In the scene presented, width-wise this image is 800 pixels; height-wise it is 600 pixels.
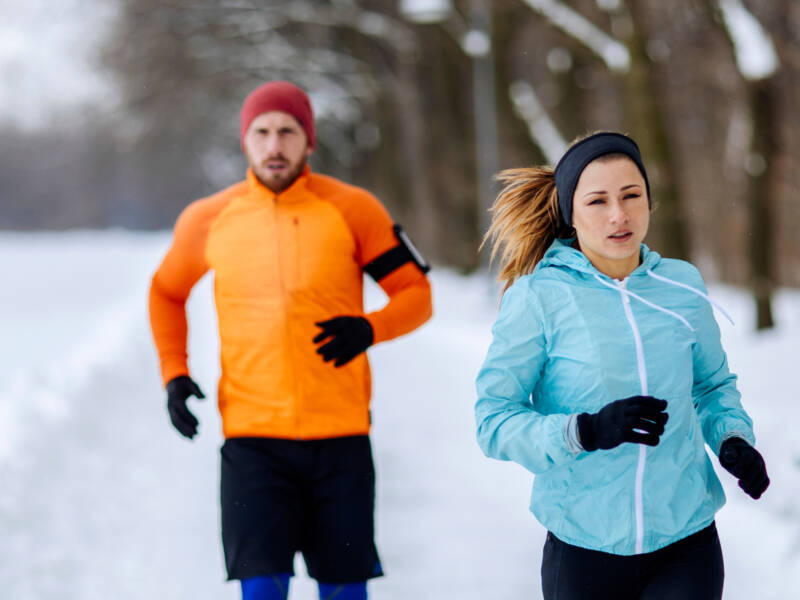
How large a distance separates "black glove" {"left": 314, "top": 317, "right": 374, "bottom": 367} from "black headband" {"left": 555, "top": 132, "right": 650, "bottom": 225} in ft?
3.14

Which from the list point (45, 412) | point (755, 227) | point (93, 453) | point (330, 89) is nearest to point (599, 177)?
point (93, 453)

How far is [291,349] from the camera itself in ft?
10.5

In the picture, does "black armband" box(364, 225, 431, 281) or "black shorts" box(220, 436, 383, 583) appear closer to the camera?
"black shorts" box(220, 436, 383, 583)

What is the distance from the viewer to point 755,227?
1234 centimetres

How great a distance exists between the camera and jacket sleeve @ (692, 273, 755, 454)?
7.57 ft

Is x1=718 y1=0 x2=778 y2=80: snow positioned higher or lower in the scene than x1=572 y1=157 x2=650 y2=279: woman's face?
higher

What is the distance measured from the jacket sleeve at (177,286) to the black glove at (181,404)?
51mm

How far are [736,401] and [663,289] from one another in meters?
0.30

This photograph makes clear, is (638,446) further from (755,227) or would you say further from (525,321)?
(755,227)

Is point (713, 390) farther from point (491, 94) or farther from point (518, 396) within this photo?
Result: point (491, 94)

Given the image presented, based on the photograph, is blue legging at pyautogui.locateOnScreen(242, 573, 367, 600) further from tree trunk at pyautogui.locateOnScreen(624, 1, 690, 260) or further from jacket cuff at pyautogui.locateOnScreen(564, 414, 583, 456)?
tree trunk at pyautogui.locateOnScreen(624, 1, 690, 260)

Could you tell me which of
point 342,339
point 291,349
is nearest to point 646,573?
point 342,339

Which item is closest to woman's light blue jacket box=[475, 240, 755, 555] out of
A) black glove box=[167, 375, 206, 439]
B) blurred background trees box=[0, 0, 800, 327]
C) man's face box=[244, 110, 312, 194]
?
man's face box=[244, 110, 312, 194]

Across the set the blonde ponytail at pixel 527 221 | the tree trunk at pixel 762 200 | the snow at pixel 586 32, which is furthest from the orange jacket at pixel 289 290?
the tree trunk at pixel 762 200
